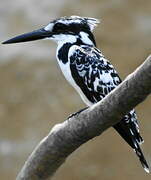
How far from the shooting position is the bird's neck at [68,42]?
2920 millimetres

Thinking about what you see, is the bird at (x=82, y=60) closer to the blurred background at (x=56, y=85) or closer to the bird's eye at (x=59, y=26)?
the bird's eye at (x=59, y=26)

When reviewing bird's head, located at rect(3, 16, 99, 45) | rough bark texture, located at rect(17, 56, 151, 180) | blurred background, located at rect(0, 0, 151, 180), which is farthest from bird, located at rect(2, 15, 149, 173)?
blurred background, located at rect(0, 0, 151, 180)

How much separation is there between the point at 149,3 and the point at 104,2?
33 centimetres

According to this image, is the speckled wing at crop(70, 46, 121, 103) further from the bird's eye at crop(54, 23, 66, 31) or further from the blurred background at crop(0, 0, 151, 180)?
the blurred background at crop(0, 0, 151, 180)

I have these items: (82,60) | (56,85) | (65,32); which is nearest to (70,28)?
(65,32)

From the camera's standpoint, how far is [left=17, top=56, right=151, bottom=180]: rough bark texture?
2.03 metres

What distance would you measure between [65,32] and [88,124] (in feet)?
2.77

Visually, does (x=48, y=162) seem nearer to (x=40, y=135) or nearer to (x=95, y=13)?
(x=40, y=135)

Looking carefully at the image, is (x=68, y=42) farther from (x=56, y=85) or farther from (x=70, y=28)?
(x=56, y=85)

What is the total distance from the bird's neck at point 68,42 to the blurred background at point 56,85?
72.8 inches

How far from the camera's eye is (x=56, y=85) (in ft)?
16.8

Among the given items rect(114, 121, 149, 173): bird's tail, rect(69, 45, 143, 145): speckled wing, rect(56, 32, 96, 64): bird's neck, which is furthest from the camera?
rect(56, 32, 96, 64): bird's neck

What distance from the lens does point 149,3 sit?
5.33 metres

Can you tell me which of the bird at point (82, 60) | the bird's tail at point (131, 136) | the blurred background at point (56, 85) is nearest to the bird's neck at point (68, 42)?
the bird at point (82, 60)
